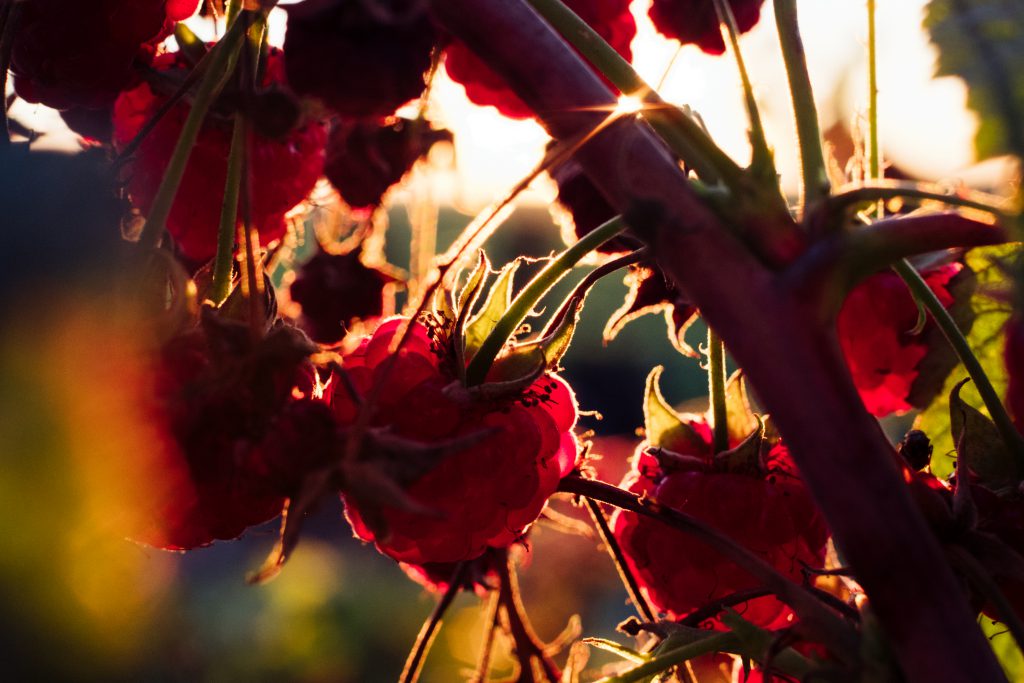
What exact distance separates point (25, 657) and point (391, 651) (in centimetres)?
158

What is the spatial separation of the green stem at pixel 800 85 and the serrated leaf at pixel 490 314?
167mm

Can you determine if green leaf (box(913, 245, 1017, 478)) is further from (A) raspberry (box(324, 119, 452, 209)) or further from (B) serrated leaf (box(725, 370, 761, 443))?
(A) raspberry (box(324, 119, 452, 209))

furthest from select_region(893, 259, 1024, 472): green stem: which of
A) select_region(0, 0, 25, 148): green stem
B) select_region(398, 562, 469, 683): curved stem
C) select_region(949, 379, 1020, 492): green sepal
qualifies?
select_region(0, 0, 25, 148): green stem

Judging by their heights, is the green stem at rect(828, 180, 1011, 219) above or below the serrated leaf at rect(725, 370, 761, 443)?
above

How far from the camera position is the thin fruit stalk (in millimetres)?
240

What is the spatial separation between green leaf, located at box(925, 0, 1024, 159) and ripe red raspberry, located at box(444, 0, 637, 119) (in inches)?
5.8

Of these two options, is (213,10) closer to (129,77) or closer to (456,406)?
(129,77)

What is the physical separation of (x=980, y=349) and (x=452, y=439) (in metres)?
0.40

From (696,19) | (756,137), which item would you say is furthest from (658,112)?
(696,19)

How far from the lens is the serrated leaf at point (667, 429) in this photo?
570mm

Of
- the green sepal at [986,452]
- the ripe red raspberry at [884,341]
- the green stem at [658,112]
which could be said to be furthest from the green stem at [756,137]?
the ripe red raspberry at [884,341]

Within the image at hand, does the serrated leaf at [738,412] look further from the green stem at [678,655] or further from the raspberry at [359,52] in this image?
the raspberry at [359,52]

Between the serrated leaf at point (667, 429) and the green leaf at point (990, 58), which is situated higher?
the green leaf at point (990, 58)

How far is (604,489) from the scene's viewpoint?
43cm
